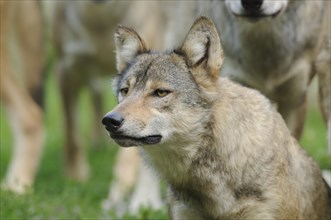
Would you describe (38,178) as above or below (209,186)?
below

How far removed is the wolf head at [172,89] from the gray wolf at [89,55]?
117 inches

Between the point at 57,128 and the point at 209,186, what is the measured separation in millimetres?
8581

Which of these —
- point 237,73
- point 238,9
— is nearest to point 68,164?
point 237,73

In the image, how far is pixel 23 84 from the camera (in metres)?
9.43

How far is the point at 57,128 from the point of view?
14570mm

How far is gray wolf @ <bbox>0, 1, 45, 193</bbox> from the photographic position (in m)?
8.81

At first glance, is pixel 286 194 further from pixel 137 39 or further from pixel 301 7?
pixel 301 7

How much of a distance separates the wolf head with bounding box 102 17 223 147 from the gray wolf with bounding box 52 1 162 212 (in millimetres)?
2970

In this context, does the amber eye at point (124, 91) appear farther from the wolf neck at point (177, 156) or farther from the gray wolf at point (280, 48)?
the gray wolf at point (280, 48)

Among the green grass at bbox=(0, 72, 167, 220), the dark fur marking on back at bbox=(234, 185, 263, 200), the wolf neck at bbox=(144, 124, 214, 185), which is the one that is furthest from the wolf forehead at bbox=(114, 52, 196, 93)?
the green grass at bbox=(0, 72, 167, 220)

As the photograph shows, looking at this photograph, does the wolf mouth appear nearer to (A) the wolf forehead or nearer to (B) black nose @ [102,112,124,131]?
(B) black nose @ [102,112,124,131]

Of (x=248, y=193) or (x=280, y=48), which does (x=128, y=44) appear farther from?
(x=280, y=48)

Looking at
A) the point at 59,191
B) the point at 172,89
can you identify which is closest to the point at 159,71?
the point at 172,89

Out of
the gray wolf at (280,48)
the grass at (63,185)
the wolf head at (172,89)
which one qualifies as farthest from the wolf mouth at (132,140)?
the gray wolf at (280,48)
